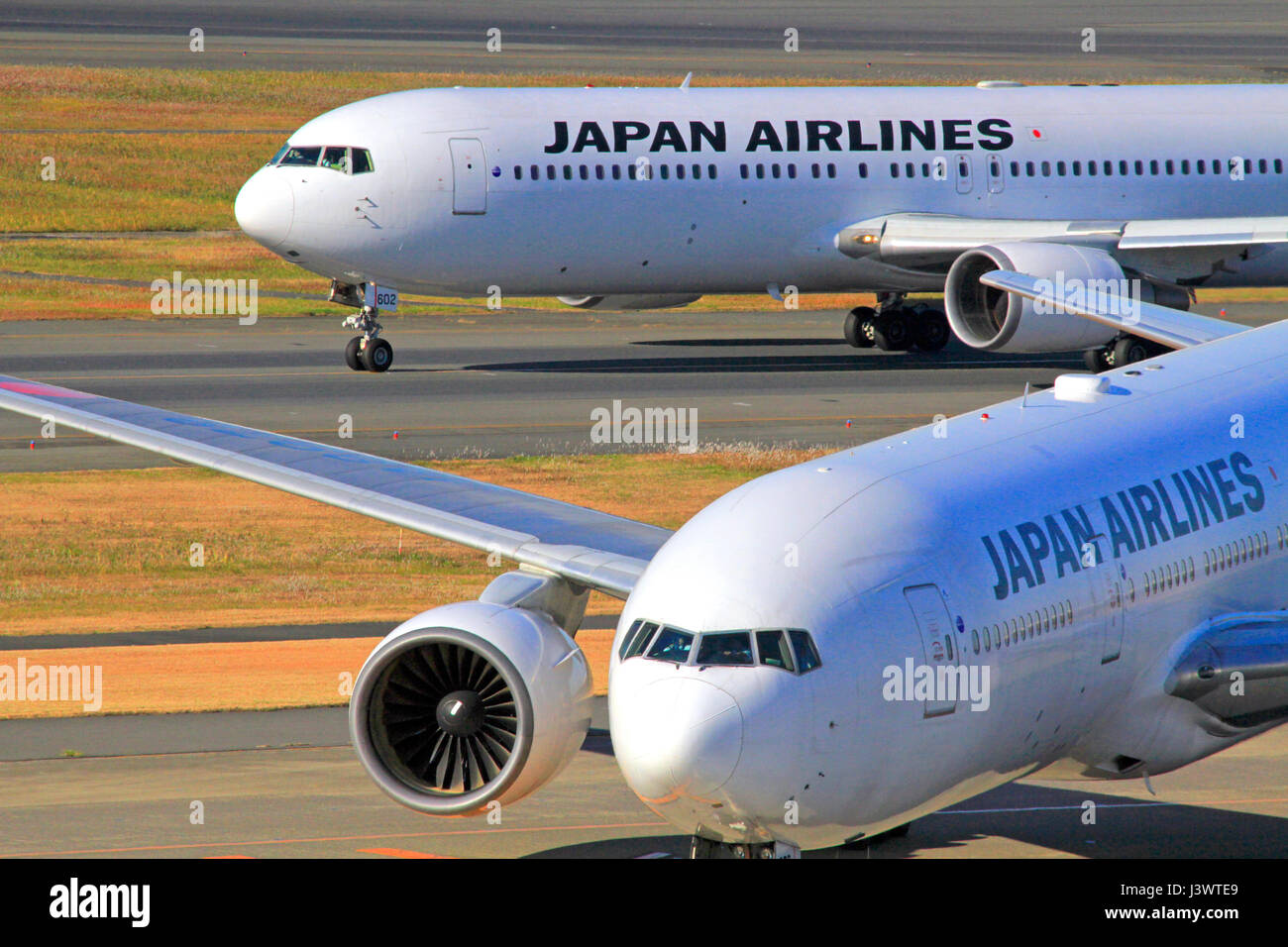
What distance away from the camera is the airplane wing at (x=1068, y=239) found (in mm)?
46750

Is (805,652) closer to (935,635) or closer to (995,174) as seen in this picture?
(935,635)

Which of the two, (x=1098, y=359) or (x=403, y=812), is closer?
(x=403, y=812)

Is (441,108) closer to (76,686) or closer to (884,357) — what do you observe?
(884,357)

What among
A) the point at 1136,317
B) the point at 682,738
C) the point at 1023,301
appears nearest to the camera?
the point at 682,738

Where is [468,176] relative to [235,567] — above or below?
above

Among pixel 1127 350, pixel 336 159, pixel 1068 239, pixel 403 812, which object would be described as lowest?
pixel 403 812

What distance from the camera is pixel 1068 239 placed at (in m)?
47.5

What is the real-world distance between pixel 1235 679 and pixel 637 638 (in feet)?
20.4

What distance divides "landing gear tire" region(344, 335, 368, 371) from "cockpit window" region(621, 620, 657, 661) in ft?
112

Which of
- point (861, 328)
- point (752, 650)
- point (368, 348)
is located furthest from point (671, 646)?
point (861, 328)

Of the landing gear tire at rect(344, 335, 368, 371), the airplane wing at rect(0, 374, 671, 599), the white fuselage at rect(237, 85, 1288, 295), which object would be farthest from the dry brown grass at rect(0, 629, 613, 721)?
the landing gear tire at rect(344, 335, 368, 371)

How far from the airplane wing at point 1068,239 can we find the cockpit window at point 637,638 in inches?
1357

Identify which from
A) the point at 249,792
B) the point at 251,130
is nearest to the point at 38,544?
the point at 249,792

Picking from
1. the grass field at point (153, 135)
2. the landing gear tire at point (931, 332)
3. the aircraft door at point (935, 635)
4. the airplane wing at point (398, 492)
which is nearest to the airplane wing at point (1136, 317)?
the airplane wing at point (398, 492)
